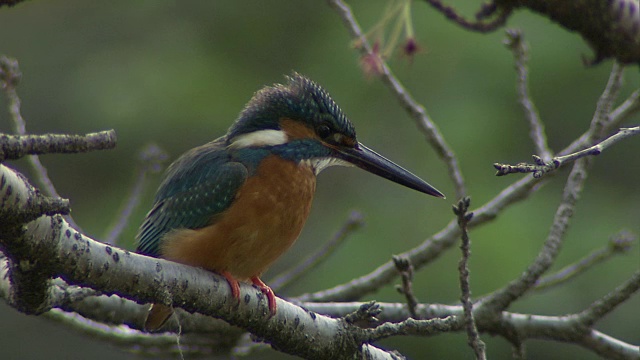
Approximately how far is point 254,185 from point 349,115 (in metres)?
2.85

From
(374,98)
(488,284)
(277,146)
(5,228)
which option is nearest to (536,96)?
(374,98)

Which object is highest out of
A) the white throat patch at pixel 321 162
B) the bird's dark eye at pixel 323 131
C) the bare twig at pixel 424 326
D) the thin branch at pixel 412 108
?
the thin branch at pixel 412 108

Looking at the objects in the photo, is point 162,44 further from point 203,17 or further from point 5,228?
point 5,228

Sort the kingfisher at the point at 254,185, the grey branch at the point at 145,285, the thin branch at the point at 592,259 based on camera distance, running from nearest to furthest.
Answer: the grey branch at the point at 145,285 < the kingfisher at the point at 254,185 < the thin branch at the point at 592,259

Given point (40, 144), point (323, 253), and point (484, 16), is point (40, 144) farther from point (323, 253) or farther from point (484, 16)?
point (323, 253)

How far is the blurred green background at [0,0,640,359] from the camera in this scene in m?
5.25

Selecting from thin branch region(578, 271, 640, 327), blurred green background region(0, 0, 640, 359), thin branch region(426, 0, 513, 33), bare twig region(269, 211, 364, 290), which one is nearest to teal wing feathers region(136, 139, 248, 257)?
bare twig region(269, 211, 364, 290)

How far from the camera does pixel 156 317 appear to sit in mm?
3152

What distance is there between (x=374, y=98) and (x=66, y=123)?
89.9 inches

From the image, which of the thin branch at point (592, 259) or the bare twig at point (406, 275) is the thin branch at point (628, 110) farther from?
the bare twig at point (406, 275)

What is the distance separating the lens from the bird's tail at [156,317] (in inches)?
123

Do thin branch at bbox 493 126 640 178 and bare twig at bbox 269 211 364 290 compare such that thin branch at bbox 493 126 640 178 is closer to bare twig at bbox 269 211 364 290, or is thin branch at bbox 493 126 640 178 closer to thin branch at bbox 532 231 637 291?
thin branch at bbox 532 231 637 291

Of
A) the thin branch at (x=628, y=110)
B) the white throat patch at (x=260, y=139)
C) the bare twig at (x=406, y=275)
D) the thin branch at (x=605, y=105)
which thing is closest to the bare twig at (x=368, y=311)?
the bare twig at (x=406, y=275)

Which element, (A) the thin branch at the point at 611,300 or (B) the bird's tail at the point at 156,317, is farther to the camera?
(B) the bird's tail at the point at 156,317
